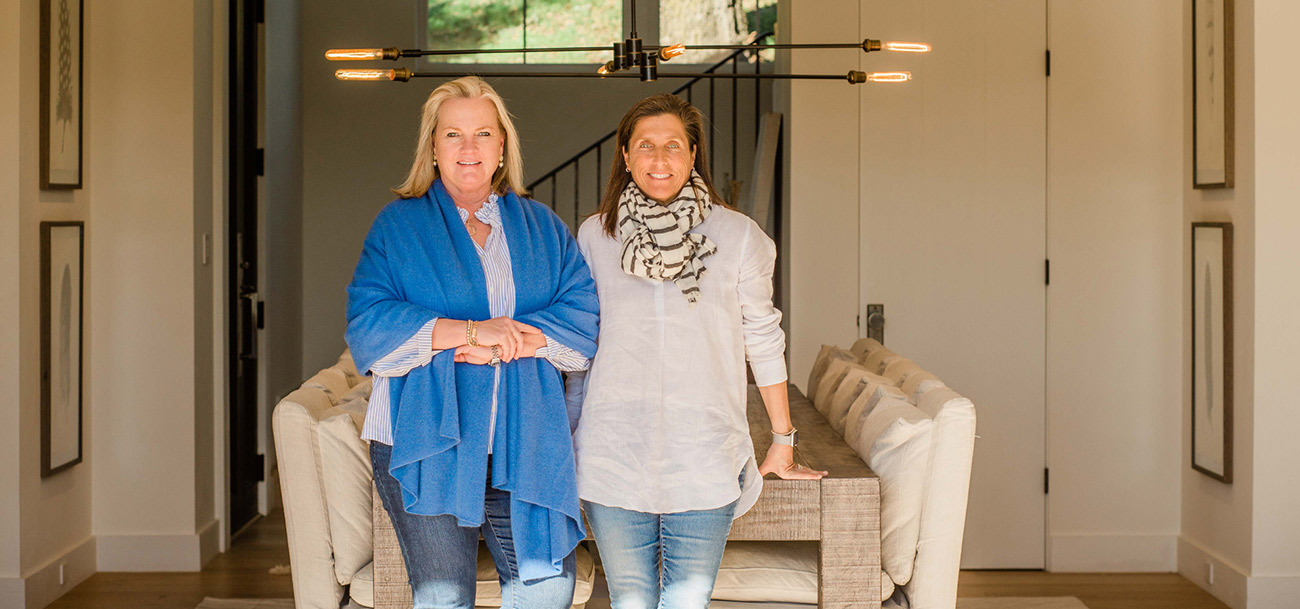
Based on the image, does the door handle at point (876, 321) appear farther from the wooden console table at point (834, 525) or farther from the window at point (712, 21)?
the window at point (712, 21)

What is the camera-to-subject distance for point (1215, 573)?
172 inches

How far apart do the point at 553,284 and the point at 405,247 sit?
11.3 inches

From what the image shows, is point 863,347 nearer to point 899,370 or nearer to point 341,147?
point 899,370

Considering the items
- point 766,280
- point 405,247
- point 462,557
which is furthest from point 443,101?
point 462,557

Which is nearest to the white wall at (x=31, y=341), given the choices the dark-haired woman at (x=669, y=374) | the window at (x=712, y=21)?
the dark-haired woman at (x=669, y=374)

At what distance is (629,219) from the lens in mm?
2203

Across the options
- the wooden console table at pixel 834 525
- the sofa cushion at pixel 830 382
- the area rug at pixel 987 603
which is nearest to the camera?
the wooden console table at pixel 834 525

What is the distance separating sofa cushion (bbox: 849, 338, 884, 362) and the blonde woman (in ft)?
7.32

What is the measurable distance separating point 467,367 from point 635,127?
56 centimetres

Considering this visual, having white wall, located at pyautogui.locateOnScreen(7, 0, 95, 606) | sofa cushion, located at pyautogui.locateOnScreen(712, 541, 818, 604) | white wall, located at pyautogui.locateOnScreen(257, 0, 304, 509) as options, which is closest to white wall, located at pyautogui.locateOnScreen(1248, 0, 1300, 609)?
sofa cushion, located at pyautogui.locateOnScreen(712, 541, 818, 604)

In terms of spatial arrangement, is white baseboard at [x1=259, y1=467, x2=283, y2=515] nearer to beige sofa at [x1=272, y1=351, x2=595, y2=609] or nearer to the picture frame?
beige sofa at [x1=272, y1=351, x2=595, y2=609]

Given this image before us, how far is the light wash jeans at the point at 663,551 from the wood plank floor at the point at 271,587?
2.57 meters

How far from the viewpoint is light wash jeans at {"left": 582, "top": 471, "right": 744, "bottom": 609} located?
213 cm

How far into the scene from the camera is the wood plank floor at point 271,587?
4242 millimetres
